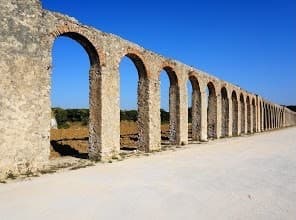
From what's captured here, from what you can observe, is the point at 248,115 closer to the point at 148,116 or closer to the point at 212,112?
the point at 212,112

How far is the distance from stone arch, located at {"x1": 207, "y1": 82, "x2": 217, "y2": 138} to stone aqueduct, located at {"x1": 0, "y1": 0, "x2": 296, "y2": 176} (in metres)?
2.48

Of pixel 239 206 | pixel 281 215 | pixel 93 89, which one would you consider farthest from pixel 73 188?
pixel 93 89

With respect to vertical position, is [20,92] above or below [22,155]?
above

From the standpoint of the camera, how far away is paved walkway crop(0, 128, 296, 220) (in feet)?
18.5

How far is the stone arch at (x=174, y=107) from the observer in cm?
1803

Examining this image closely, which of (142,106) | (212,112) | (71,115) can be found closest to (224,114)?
(212,112)

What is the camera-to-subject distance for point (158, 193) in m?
6.93

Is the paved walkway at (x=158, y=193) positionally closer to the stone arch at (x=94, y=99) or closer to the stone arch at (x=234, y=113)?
the stone arch at (x=94, y=99)

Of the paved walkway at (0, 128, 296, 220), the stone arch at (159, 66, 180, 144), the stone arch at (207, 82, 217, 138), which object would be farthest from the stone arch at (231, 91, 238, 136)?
the paved walkway at (0, 128, 296, 220)

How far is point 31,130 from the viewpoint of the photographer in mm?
9461

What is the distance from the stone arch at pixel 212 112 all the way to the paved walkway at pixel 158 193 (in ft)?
43.4

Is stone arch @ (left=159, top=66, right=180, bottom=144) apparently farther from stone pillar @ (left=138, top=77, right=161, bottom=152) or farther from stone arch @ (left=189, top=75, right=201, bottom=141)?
stone arch @ (left=189, top=75, right=201, bottom=141)

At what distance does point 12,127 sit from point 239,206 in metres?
5.32

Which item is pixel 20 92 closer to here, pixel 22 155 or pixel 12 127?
pixel 12 127
